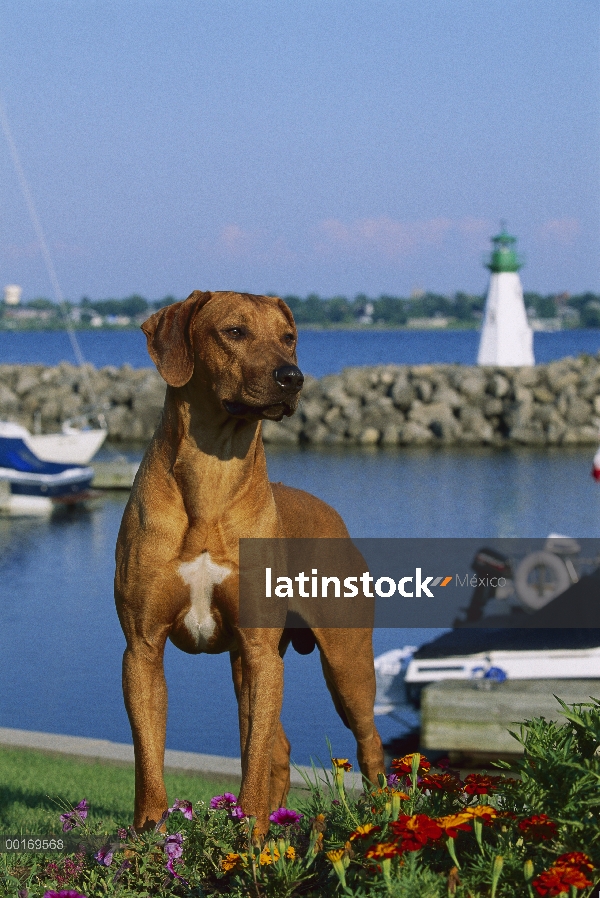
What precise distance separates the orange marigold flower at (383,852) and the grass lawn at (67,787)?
9.18 ft

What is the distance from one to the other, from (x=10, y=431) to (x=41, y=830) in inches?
969

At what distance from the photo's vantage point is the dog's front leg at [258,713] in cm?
396

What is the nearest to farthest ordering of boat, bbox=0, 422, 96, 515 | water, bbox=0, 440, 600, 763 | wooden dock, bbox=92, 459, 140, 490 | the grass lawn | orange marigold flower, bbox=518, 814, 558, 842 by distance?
orange marigold flower, bbox=518, 814, 558, 842 < the grass lawn < water, bbox=0, 440, 600, 763 < boat, bbox=0, 422, 96, 515 < wooden dock, bbox=92, 459, 140, 490

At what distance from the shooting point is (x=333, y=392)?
1662 inches

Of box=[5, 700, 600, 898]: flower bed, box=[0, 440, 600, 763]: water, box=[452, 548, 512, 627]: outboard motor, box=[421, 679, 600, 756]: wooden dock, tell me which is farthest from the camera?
box=[0, 440, 600, 763]: water

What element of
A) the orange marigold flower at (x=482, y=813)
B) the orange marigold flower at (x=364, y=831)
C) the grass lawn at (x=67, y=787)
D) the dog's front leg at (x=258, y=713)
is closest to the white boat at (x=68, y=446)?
the grass lawn at (x=67, y=787)

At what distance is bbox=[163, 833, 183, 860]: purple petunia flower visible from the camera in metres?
3.73

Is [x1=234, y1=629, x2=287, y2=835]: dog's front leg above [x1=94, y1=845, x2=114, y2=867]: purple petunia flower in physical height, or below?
above

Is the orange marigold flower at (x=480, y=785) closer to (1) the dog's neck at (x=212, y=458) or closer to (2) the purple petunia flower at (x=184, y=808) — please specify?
(2) the purple petunia flower at (x=184, y=808)

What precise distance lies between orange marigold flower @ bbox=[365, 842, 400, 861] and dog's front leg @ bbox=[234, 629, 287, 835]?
796 mm

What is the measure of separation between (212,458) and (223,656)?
41.9 ft

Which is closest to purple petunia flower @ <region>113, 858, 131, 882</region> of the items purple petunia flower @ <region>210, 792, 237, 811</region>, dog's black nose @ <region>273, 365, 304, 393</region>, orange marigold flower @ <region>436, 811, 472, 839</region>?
purple petunia flower @ <region>210, 792, 237, 811</region>

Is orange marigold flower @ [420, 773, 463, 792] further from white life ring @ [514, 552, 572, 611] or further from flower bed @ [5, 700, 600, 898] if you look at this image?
white life ring @ [514, 552, 572, 611]

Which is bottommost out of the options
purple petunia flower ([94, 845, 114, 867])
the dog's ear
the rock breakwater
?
the rock breakwater
